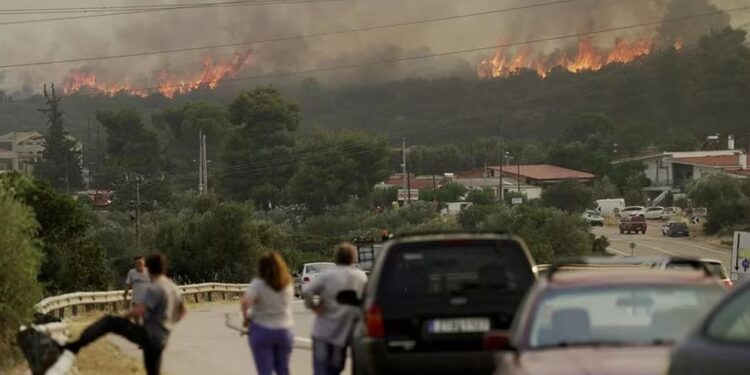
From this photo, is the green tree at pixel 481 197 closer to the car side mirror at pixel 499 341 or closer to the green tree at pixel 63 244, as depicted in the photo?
the green tree at pixel 63 244

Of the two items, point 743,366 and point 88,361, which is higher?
point 743,366

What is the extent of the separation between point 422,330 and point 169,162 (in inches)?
5563

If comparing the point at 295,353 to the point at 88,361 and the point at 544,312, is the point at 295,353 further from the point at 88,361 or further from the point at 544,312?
the point at 544,312

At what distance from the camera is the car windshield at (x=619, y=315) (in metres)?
10.4

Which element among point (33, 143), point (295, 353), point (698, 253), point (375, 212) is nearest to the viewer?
Answer: point (295, 353)

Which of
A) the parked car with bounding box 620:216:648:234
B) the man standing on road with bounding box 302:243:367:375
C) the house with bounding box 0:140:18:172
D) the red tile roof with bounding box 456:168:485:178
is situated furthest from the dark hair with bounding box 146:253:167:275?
the house with bounding box 0:140:18:172

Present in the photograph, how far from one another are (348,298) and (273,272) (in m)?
0.87

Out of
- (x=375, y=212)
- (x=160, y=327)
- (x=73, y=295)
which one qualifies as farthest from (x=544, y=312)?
(x=375, y=212)

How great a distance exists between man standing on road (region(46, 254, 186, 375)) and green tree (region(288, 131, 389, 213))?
108 m

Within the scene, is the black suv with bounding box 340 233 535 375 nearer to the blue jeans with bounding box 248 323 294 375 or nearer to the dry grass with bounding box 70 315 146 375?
the blue jeans with bounding box 248 323 294 375

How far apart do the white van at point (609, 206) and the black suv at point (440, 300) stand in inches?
4248

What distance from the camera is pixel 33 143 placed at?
19288 cm

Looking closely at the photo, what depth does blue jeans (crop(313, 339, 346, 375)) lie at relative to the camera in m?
15.1

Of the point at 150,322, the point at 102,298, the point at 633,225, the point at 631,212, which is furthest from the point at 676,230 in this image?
the point at 150,322
